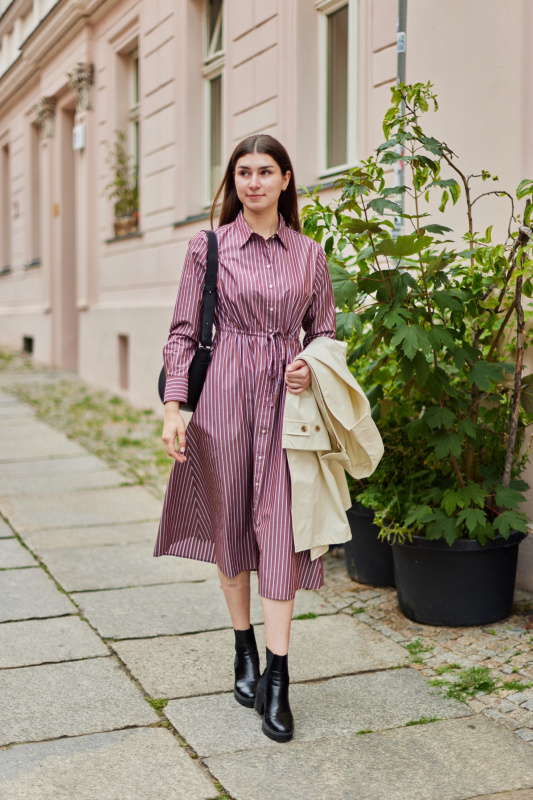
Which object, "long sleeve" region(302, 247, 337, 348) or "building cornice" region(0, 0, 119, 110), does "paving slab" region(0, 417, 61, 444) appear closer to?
"building cornice" region(0, 0, 119, 110)

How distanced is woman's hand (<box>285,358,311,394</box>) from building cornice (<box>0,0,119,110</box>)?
28.2ft

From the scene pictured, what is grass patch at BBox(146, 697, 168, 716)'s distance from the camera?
9.91 ft

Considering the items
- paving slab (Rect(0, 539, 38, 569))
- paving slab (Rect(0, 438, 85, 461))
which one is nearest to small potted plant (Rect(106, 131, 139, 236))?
paving slab (Rect(0, 438, 85, 461))

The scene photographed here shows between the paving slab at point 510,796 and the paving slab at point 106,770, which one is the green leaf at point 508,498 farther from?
the paving slab at point 106,770

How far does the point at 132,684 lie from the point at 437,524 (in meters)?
1.32

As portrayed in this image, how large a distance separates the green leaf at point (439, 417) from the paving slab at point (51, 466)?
374 cm

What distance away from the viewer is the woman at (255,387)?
9.34 ft

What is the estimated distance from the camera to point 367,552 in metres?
4.24

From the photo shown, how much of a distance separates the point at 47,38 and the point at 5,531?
29.9ft

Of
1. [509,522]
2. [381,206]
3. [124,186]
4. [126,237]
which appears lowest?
[509,522]

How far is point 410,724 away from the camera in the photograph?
294cm

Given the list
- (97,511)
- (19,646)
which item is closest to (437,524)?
(19,646)

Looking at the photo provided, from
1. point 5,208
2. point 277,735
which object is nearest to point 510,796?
→ point 277,735

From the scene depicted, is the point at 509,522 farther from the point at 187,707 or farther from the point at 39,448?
the point at 39,448
